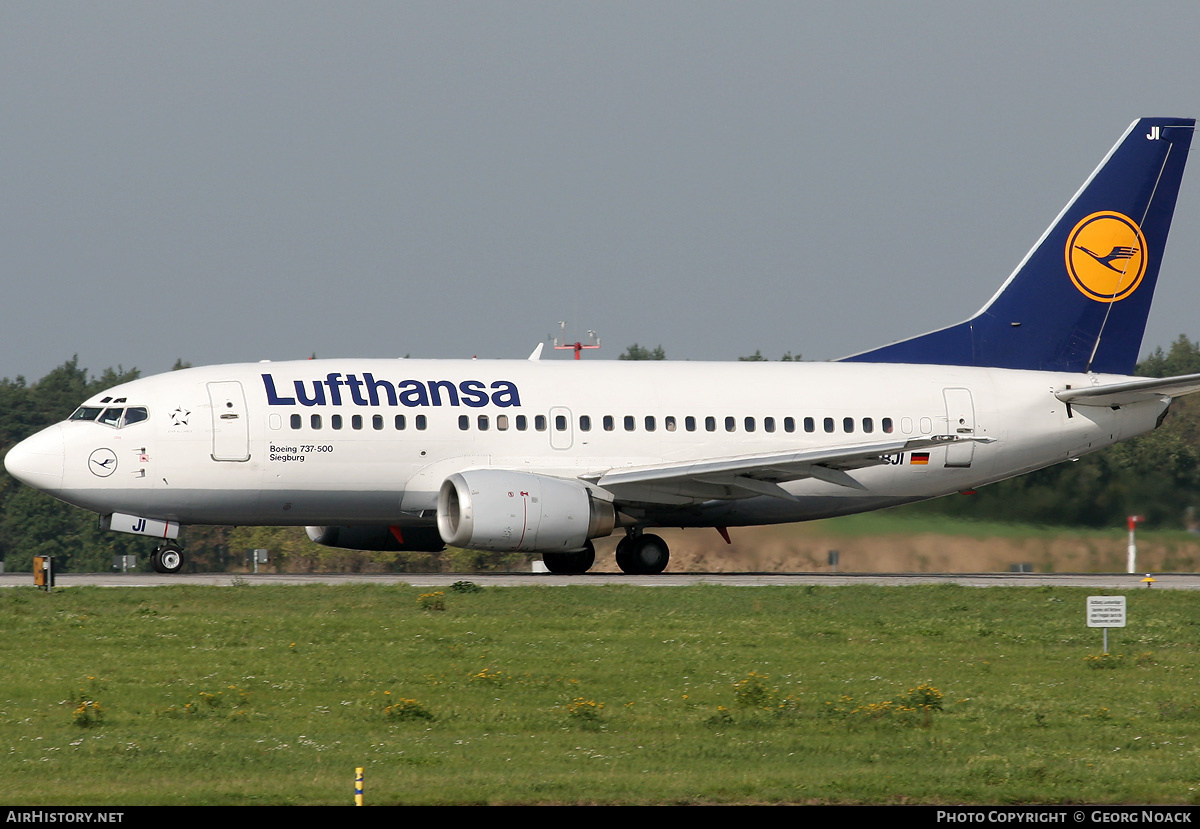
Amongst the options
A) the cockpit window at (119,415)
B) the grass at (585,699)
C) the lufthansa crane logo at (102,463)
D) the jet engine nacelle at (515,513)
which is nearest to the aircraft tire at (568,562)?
the jet engine nacelle at (515,513)

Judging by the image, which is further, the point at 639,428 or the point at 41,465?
the point at 639,428

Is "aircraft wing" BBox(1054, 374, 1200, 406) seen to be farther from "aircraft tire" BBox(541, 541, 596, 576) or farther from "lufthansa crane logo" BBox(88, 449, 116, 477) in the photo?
"lufthansa crane logo" BBox(88, 449, 116, 477)

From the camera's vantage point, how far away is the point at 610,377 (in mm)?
29875

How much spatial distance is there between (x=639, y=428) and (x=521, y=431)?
2391 mm

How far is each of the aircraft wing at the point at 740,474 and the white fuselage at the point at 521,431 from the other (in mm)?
274

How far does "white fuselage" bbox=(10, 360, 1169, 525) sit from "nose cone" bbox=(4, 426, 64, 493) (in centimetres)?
3

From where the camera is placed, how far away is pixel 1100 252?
3309 centimetres

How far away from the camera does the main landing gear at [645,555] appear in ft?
96.6

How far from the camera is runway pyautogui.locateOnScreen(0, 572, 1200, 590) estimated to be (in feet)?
84.6

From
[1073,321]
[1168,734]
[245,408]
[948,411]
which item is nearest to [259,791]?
[1168,734]

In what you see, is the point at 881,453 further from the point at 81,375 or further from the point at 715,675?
the point at 81,375

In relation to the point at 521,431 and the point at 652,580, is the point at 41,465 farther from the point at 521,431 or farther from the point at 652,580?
the point at 652,580

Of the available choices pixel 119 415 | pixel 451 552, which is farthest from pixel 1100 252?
pixel 451 552

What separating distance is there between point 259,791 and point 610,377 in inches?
775
